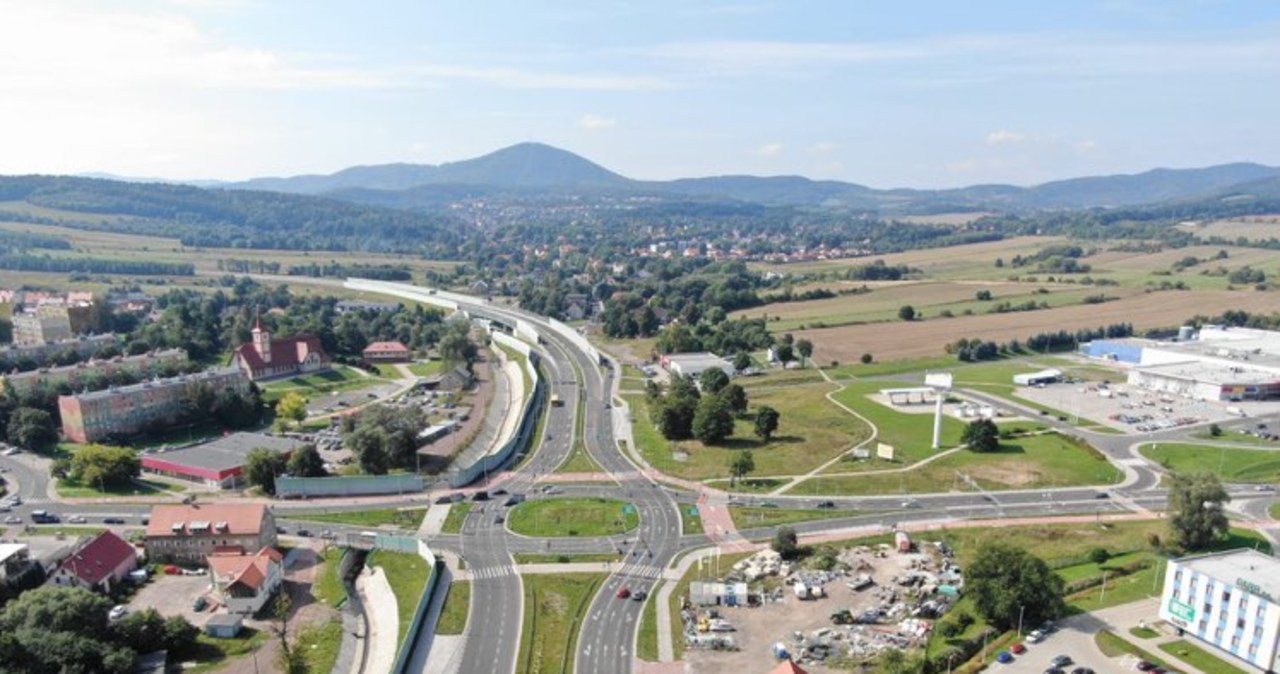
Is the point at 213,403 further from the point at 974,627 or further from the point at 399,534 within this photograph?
the point at 974,627

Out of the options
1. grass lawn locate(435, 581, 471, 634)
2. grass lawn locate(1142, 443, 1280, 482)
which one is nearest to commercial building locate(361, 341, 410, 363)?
grass lawn locate(435, 581, 471, 634)

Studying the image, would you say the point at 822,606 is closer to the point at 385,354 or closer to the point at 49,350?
the point at 385,354

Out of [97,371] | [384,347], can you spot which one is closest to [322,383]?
[384,347]

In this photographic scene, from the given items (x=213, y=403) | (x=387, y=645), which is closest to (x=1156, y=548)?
(x=387, y=645)

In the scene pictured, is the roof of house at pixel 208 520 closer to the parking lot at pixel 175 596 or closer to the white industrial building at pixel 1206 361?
the parking lot at pixel 175 596

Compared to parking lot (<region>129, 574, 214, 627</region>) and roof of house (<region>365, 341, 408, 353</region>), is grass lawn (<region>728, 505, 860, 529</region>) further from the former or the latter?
roof of house (<region>365, 341, 408, 353</region>)

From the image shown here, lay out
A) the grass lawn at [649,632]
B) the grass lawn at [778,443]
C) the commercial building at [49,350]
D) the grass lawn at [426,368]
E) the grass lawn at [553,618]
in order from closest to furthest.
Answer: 1. the grass lawn at [553,618]
2. the grass lawn at [649,632]
3. the grass lawn at [778,443]
4. the commercial building at [49,350]
5. the grass lawn at [426,368]

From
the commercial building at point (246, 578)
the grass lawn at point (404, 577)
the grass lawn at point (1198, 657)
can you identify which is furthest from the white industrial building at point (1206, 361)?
the commercial building at point (246, 578)
